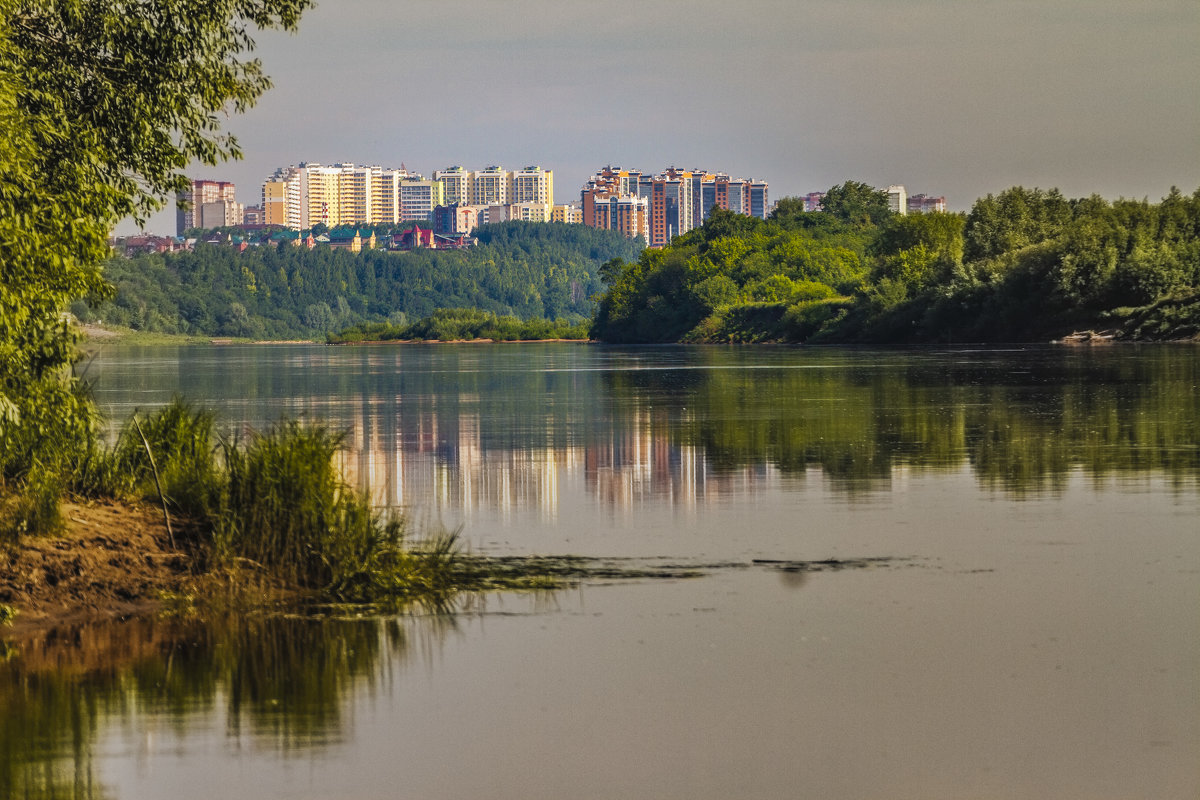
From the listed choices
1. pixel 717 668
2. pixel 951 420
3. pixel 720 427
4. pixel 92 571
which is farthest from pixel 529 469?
pixel 717 668

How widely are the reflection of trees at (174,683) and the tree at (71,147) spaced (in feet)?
6.79

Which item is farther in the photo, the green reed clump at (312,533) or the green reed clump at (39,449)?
the green reed clump at (312,533)

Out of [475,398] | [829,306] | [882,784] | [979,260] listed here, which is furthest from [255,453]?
[829,306]

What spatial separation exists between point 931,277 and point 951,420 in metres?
87.9

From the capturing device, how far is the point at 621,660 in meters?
10.9

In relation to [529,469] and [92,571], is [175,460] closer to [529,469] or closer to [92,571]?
[92,571]

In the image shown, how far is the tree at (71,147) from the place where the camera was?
1277 cm

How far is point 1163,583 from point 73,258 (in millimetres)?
9372

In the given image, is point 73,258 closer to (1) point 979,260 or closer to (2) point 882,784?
(2) point 882,784

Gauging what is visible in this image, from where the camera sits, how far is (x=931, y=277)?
117812mm

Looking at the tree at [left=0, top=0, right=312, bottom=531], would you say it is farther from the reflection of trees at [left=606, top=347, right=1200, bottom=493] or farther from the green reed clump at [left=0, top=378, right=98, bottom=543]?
the reflection of trees at [left=606, top=347, right=1200, bottom=493]

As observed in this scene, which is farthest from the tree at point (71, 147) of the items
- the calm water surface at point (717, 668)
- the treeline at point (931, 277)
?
the treeline at point (931, 277)

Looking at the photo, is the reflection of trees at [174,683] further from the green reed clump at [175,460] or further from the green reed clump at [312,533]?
the green reed clump at [175,460]

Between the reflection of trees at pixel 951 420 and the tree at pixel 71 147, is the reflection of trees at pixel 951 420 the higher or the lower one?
the lower one
